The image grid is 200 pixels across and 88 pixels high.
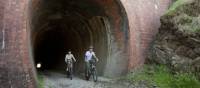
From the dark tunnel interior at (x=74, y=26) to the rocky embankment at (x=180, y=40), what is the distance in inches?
112

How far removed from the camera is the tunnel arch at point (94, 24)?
1669cm

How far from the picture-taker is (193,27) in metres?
14.9

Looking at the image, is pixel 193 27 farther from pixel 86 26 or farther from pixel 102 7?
pixel 86 26

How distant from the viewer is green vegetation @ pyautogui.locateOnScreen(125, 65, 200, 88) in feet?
45.1

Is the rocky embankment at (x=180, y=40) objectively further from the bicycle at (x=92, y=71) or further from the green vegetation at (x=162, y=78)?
the bicycle at (x=92, y=71)

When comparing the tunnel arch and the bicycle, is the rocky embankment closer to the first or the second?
the tunnel arch

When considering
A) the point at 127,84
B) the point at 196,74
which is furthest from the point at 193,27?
the point at 127,84

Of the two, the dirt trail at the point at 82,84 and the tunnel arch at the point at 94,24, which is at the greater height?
the tunnel arch at the point at 94,24

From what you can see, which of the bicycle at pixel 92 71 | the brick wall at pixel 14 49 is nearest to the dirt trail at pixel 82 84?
the bicycle at pixel 92 71

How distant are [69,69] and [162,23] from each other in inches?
187

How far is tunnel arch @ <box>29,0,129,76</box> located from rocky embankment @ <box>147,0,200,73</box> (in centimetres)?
156

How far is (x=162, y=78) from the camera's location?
1494cm

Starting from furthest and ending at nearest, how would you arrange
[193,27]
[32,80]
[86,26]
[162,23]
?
1. [86,26]
2. [162,23]
3. [193,27]
4. [32,80]

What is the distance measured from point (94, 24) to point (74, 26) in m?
2.60
